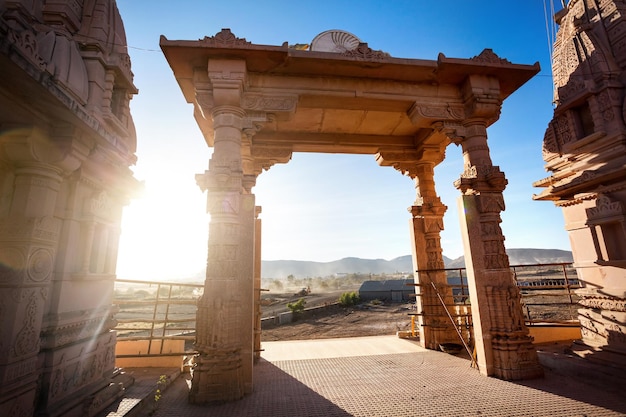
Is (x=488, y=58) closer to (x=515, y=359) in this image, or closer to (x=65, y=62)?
(x=515, y=359)

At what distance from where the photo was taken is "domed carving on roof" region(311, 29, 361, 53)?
6.60m

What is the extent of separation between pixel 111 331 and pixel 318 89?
19.9 feet

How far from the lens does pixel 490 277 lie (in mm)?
5762

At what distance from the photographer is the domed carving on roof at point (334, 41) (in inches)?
260

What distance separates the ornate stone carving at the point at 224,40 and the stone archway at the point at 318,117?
20mm

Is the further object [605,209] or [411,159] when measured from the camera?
[411,159]

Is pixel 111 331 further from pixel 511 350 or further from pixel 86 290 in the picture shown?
pixel 511 350

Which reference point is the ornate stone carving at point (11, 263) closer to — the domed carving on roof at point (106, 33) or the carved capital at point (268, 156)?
the domed carving on roof at point (106, 33)

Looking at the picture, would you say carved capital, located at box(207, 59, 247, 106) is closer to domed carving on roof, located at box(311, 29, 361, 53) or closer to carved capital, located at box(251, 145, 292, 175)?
domed carving on roof, located at box(311, 29, 361, 53)

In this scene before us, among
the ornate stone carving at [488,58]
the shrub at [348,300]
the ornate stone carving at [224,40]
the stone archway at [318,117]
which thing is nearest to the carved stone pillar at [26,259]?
the stone archway at [318,117]

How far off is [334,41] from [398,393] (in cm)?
746

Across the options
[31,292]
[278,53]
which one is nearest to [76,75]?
[31,292]

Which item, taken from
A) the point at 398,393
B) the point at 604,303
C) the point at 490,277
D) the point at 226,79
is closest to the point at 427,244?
the point at 490,277

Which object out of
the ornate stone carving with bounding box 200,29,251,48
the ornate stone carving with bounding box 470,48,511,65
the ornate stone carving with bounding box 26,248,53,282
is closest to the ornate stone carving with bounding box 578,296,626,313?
the ornate stone carving with bounding box 470,48,511,65
